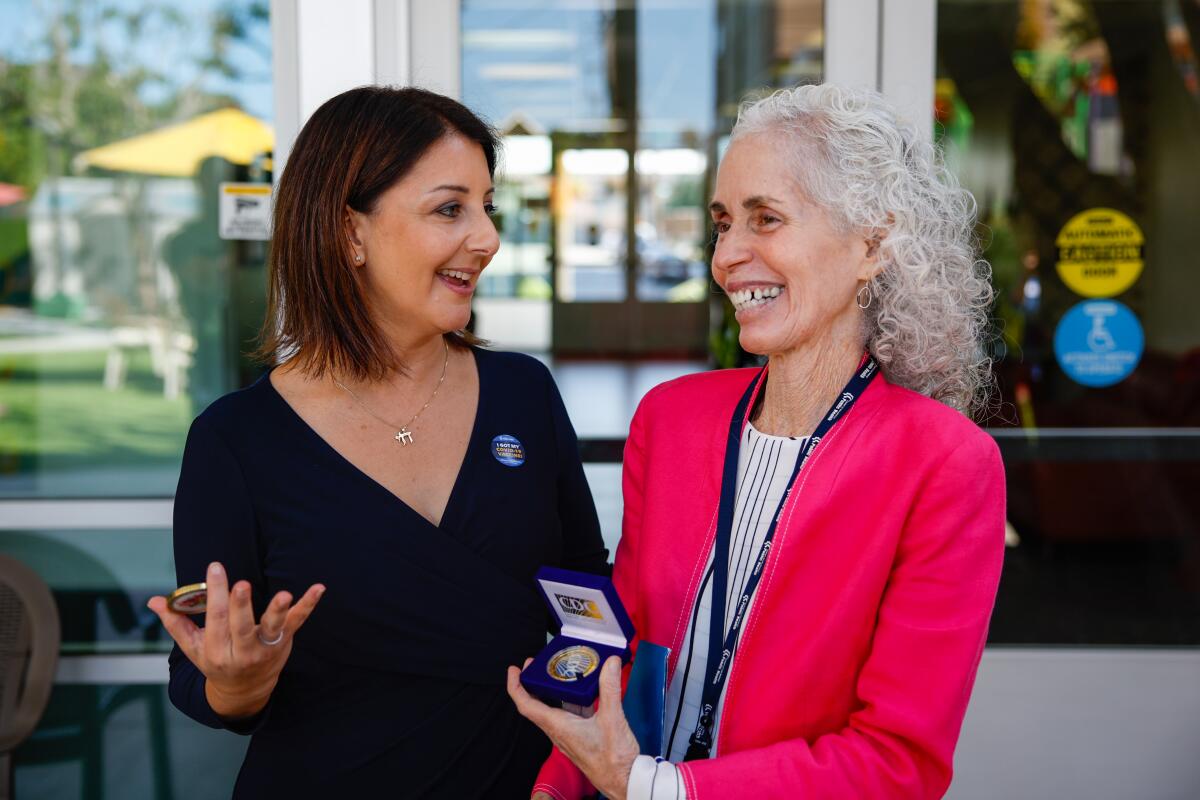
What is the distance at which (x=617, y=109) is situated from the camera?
49.1ft

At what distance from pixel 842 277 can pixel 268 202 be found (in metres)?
1.91

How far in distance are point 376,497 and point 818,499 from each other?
0.64 meters

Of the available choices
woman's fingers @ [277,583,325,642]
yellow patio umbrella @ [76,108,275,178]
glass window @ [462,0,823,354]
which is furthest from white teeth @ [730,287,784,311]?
glass window @ [462,0,823,354]

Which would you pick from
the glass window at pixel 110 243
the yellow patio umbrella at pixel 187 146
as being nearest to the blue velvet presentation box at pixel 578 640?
the yellow patio umbrella at pixel 187 146

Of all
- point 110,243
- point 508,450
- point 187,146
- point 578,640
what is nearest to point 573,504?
point 508,450

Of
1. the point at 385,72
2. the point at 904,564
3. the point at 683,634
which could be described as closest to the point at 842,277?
the point at 904,564

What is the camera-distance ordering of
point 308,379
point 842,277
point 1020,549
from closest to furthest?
point 842,277 → point 308,379 → point 1020,549

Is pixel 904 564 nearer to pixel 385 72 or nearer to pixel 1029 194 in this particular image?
pixel 385 72

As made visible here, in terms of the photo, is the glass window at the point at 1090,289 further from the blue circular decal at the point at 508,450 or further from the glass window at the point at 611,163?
the glass window at the point at 611,163

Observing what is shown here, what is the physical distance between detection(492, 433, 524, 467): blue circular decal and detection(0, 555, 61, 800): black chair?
1.63 metres

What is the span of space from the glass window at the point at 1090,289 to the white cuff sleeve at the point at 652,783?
217cm

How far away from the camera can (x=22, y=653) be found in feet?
8.60

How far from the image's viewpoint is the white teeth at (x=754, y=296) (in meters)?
1.40

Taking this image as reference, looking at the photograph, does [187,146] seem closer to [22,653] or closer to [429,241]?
[22,653]
